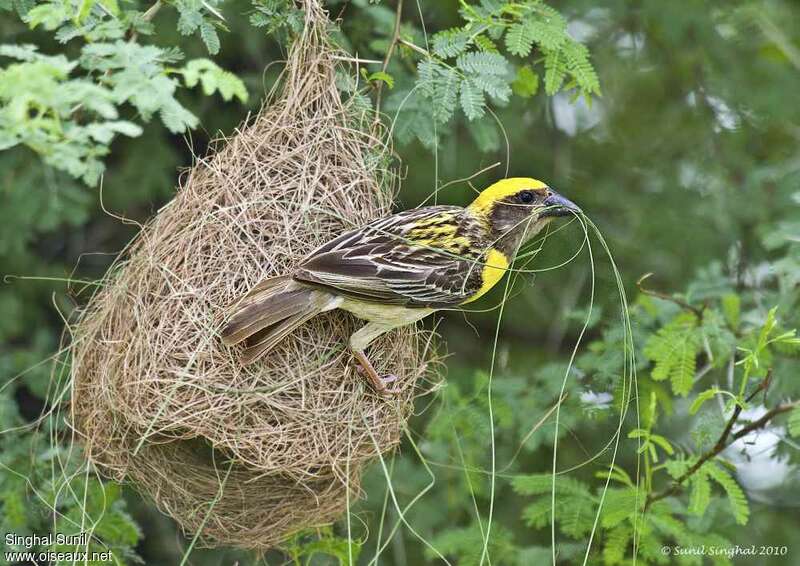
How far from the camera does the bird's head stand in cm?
385

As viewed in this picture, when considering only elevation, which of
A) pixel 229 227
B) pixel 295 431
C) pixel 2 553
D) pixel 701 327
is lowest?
pixel 2 553

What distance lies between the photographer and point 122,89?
10.6ft

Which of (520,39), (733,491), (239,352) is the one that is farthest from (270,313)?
(733,491)

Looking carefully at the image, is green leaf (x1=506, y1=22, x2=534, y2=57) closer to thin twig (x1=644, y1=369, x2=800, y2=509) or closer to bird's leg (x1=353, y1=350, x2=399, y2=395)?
bird's leg (x1=353, y1=350, x2=399, y2=395)

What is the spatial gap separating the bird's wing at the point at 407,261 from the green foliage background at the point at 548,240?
0.27 metres

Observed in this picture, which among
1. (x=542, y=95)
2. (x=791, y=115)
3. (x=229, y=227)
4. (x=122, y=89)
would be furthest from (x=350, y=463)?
(x=791, y=115)

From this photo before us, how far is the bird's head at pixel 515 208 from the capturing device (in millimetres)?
3850

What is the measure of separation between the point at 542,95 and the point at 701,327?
1.88 m

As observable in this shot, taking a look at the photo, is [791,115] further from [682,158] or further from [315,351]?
[315,351]

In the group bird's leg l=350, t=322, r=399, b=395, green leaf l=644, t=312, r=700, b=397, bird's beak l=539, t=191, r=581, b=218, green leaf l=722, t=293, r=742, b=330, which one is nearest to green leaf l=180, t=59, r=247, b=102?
bird's leg l=350, t=322, r=399, b=395

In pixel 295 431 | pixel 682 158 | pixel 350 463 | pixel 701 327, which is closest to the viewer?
pixel 295 431

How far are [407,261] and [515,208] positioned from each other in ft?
1.48

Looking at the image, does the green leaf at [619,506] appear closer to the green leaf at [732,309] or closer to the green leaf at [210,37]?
the green leaf at [732,309]

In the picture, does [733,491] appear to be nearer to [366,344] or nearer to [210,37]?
[366,344]
